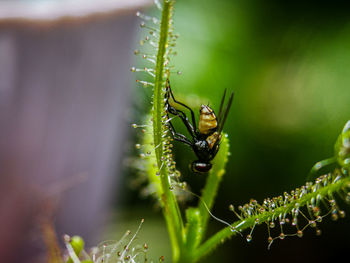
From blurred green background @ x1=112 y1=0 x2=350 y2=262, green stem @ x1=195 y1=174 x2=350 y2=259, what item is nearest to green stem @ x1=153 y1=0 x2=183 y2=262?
green stem @ x1=195 y1=174 x2=350 y2=259

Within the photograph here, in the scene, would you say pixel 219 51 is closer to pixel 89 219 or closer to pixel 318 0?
pixel 318 0

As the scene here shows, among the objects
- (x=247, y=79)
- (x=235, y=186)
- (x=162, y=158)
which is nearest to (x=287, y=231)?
(x=235, y=186)

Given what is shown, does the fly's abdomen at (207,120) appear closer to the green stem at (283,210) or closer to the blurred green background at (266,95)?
the green stem at (283,210)

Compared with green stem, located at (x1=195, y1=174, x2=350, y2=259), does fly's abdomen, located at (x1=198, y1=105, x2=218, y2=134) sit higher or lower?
higher

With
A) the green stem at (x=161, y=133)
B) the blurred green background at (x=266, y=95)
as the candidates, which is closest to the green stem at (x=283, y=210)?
the green stem at (x=161, y=133)

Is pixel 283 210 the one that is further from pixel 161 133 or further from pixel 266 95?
pixel 266 95

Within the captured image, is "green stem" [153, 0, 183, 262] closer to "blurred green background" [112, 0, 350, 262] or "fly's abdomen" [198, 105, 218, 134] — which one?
"fly's abdomen" [198, 105, 218, 134]

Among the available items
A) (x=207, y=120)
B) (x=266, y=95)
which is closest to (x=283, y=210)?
(x=207, y=120)
